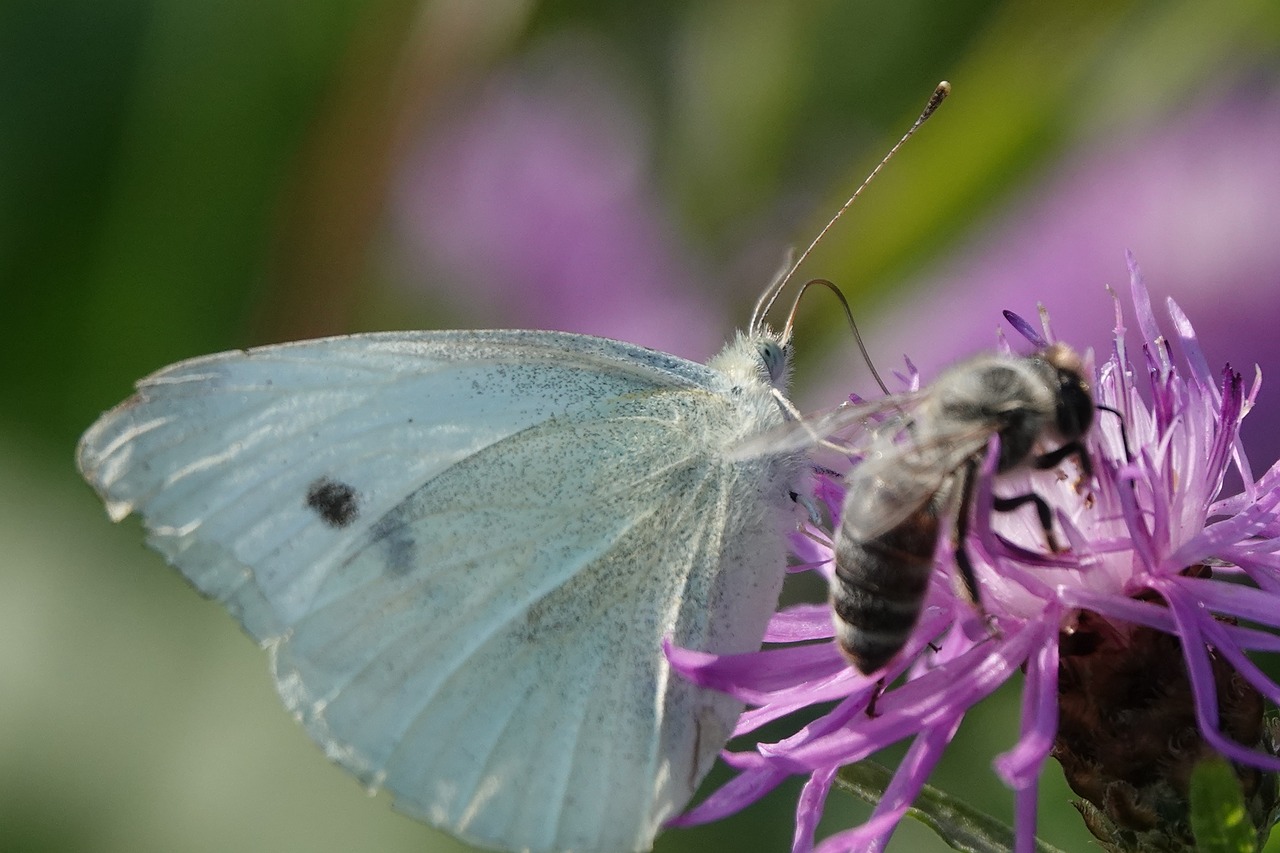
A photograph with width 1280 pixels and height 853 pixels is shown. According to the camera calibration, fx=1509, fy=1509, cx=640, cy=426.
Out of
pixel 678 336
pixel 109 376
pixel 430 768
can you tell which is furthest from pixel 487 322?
pixel 430 768

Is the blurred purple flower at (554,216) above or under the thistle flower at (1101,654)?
above

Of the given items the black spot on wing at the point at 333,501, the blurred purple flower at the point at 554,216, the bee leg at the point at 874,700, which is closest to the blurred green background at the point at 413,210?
the blurred purple flower at the point at 554,216

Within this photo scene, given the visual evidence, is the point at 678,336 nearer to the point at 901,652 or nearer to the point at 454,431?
the point at 454,431

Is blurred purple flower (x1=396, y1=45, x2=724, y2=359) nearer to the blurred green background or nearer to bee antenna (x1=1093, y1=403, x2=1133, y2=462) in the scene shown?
the blurred green background

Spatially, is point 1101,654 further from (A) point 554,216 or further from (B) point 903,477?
(A) point 554,216

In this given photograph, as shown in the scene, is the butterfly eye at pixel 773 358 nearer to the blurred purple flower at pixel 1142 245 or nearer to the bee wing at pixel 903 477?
the bee wing at pixel 903 477

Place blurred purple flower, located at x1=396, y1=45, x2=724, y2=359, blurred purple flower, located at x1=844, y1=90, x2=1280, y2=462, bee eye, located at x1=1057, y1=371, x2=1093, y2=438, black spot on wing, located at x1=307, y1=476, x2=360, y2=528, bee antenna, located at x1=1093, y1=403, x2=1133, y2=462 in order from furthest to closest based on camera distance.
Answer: blurred purple flower, located at x1=396, y1=45, x2=724, y2=359, blurred purple flower, located at x1=844, y1=90, x2=1280, y2=462, black spot on wing, located at x1=307, y1=476, x2=360, y2=528, bee antenna, located at x1=1093, y1=403, x2=1133, y2=462, bee eye, located at x1=1057, y1=371, x2=1093, y2=438

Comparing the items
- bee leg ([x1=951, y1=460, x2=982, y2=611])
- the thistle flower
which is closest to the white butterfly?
the thistle flower
